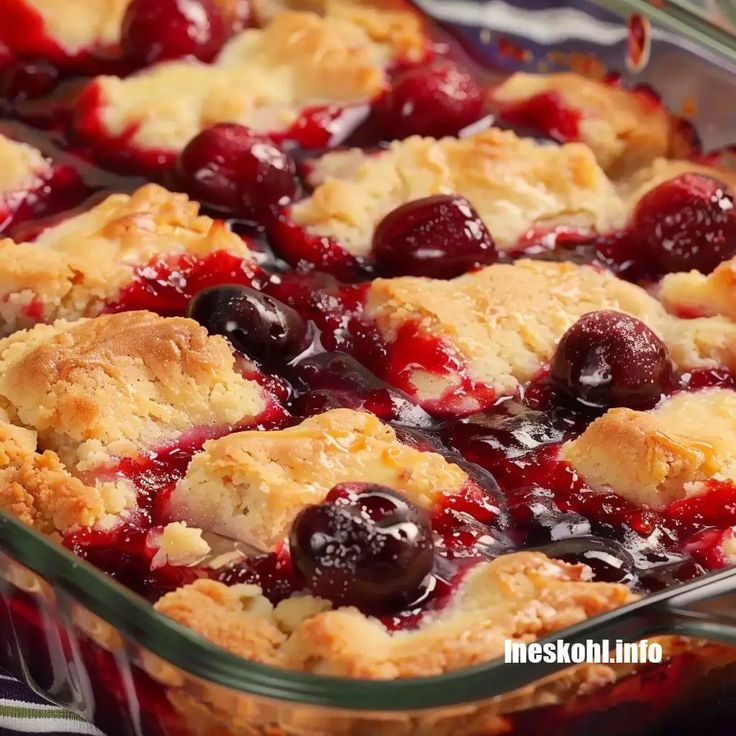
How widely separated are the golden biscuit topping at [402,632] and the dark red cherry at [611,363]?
0.42 meters

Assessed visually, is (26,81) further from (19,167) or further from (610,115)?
(610,115)

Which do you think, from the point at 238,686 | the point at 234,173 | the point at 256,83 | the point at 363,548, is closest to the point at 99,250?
the point at 234,173

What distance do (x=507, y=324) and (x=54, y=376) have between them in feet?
2.30

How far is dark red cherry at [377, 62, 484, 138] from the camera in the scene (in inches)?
108

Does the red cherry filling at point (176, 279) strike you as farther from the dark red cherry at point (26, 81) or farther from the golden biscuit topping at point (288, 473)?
the dark red cherry at point (26, 81)

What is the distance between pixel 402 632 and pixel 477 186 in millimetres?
1093

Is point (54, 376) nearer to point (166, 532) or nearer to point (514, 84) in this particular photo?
point (166, 532)

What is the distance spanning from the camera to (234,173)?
250 cm

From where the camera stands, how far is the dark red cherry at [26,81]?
283 cm

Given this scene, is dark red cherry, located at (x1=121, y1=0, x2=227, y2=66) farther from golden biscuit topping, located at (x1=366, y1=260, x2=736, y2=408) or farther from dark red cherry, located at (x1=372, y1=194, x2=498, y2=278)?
golden biscuit topping, located at (x1=366, y1=260, x2=736, y2=408)

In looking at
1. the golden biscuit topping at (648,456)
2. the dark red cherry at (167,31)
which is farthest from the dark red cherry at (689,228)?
the dark red cherry at (167,31)

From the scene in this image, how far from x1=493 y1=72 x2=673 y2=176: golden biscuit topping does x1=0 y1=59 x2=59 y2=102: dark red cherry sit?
0.91 m

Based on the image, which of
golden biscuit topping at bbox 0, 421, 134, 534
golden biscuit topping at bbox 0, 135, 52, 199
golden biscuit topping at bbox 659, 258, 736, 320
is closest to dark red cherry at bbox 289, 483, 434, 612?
golden biscuit topping at bbox 0, 421, 134, 534

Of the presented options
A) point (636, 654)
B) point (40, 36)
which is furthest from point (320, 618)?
point (40, 36)
